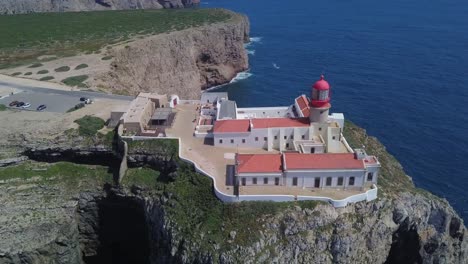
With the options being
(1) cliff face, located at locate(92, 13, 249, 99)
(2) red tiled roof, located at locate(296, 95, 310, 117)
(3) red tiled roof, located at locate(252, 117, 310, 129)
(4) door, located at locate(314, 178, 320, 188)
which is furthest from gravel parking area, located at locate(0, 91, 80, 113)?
(4) door, located at locate(314, 178, 320, 188)

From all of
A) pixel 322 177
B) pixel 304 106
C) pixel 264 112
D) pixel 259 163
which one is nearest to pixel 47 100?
pixel 264 112

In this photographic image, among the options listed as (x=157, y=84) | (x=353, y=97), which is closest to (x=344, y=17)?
(x=353, y=97)

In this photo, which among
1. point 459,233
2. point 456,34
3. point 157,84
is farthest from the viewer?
point 456,34

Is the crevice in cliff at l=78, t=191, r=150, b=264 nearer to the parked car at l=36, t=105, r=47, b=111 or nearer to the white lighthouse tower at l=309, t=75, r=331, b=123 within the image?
the parked car at l=36, t=105, r=47, b=111

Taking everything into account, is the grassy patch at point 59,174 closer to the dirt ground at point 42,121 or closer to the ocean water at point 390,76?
the dirt ground at point 42,121

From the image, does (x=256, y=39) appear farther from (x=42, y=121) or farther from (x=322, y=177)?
(x=322, y=177)

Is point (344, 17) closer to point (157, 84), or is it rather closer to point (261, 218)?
point (157, 84)
